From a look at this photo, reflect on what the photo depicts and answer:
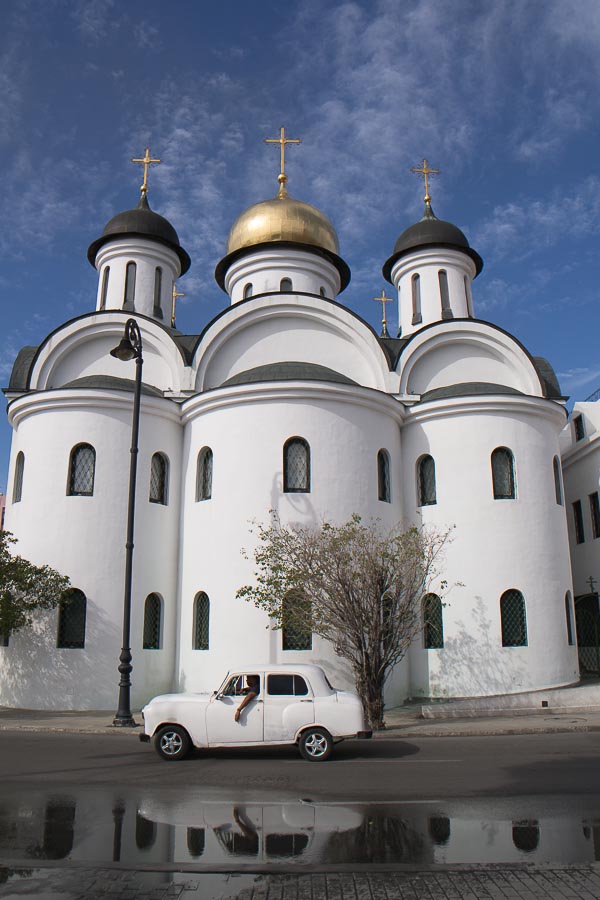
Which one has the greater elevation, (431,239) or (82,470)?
(431,239)

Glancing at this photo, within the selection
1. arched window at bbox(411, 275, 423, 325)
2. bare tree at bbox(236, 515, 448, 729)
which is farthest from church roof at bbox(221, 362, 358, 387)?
arched window at bbox(411, 275, 423, 325)

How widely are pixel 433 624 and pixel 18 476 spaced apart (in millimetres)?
10892

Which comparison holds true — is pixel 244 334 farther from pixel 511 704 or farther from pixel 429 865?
pixel 429 865

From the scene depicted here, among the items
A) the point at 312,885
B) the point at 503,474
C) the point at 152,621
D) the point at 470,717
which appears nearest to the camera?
the point at 312,885

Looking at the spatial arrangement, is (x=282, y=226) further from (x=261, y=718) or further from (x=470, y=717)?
(x=261, y=718)

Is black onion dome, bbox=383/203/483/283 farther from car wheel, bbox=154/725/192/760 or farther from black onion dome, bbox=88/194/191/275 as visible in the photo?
car wheel, bbox=154/725/192/760

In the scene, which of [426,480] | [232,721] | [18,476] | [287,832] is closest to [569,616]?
[426,480]

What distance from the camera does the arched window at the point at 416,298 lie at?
24.8 metres

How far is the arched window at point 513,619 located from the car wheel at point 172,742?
961 centimetres

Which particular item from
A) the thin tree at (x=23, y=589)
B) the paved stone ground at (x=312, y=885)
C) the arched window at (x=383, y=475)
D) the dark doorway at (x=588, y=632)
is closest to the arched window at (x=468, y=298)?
the arched window at (x=383, y=475)

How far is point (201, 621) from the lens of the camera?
57.2 ft

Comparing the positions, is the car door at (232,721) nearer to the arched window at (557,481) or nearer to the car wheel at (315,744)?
the car wheel at (315,744)

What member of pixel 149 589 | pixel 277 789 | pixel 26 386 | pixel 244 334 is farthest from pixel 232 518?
pixel 277 789

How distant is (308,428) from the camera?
17.6 metres
